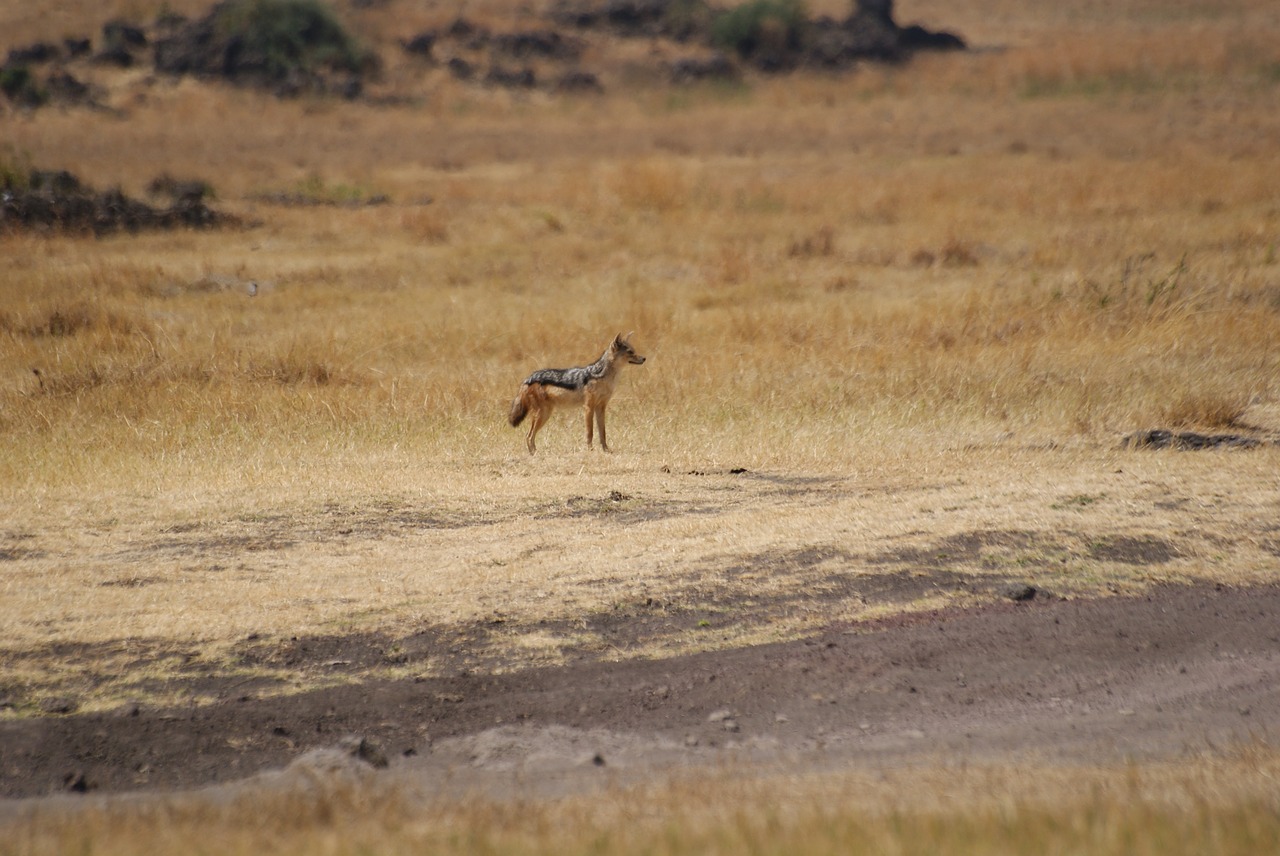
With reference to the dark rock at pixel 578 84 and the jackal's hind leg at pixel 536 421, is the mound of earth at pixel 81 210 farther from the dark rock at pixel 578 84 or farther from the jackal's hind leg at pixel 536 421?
the dark rock at pixel 578 84

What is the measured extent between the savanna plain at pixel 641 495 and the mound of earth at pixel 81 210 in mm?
963

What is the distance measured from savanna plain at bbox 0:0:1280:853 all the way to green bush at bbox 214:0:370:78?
2147 centimetres

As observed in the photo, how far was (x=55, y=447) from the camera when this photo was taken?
927 cm

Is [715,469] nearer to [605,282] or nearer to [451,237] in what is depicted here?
[605,282]

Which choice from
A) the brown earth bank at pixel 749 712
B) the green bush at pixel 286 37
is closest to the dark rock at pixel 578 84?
the green bush at pixel 286 37

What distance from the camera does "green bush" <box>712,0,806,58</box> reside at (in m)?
50.5

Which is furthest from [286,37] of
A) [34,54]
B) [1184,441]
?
[1184,441]

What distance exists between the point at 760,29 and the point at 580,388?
146 feet

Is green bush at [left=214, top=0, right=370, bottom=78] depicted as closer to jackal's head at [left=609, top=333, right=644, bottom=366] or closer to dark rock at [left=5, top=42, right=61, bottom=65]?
dark rock at [left=5, top=42, right=61, bottom=65]

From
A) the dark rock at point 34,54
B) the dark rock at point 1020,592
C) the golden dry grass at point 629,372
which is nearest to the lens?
the dark rock at point 1020,592

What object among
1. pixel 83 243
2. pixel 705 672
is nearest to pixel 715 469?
pixel 705 672

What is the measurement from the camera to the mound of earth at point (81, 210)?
20.4 m

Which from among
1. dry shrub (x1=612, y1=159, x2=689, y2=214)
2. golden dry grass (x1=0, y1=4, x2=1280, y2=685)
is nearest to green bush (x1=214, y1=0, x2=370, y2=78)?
golden dry grass (x1=0, y1=4, x2=1280, y2=685)

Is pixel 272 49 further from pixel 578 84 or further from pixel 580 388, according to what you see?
pixel 580 388
